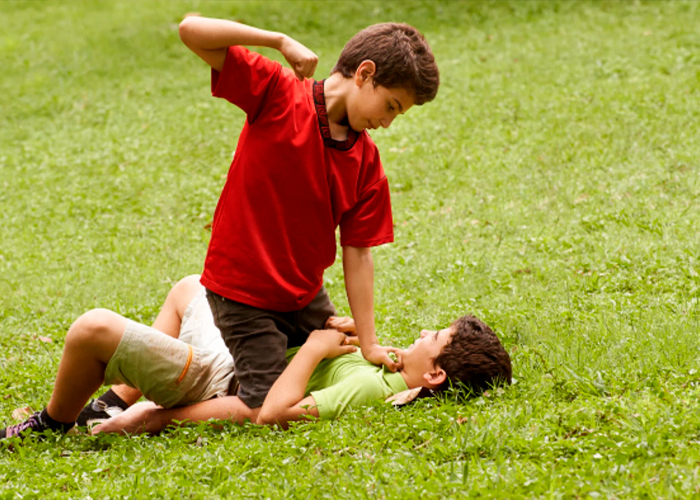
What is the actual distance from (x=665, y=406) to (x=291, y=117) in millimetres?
2056

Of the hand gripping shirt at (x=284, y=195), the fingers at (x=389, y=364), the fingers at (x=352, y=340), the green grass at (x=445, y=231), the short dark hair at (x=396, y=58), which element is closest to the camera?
the green grass at (x=445, y=231)

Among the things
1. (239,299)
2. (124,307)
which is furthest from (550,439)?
(124,307)

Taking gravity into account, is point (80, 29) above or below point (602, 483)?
above

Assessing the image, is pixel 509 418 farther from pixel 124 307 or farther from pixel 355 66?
pixel 124 307

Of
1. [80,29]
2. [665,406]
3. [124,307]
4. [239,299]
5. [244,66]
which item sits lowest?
[124,307]

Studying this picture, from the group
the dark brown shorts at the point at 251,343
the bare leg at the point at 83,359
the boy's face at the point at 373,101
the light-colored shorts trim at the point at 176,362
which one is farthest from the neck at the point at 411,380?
the bare leg at the point at 83,359

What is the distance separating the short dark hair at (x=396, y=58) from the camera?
3.56 m

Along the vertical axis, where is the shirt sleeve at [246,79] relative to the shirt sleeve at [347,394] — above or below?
above

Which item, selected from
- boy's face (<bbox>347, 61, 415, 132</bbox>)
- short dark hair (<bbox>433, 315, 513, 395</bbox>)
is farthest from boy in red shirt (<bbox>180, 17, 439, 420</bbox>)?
short dark hair (<bbox>433, 315, 513, 395</bbox>)

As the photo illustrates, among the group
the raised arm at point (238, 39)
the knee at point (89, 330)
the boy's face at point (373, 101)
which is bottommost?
the knee at point (89, 330)

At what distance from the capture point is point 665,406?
3182mm

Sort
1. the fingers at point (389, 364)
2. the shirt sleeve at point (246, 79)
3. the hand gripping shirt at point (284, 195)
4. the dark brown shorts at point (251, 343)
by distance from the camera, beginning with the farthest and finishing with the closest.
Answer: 1. the fingers at point (389, 364)
2. the dark brown shorts at point (251, 343)
3. the hand gripping shirt at point (284, 195)
4. the shirt sleeve at point (246, 79)

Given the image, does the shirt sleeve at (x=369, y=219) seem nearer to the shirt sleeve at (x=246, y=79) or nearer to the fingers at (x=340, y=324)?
the fingers at (x=340, y=324)

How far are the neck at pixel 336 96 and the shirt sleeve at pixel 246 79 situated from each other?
27cm
